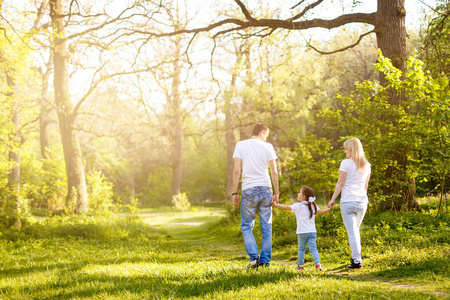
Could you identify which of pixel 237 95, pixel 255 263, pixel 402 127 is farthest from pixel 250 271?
pixel 237 95

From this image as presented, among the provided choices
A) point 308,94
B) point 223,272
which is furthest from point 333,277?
point 308,94

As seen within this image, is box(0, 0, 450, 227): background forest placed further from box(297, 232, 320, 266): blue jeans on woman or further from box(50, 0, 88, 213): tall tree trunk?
box(297, 232, 320, 266): blue jeans on woman

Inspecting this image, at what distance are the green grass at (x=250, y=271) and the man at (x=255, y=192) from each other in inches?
14.0

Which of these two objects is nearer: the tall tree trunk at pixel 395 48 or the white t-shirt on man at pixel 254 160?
the white t-shirt on man at pixel 254 160

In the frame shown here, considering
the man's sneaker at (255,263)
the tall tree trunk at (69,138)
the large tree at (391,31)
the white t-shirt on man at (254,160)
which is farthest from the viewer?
the tall tree trunk at (69,138)

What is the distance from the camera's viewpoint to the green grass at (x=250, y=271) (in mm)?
4598

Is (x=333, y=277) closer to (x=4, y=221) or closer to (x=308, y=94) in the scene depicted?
(x=4, y=221)

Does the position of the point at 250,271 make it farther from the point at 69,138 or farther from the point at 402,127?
the point at 69,138

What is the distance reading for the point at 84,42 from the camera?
53.2ft

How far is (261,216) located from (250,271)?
1124mm

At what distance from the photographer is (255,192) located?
6.28m

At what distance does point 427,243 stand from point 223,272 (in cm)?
429

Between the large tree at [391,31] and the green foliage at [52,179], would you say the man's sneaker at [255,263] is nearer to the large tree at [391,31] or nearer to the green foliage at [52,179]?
the large tree at [391,31]

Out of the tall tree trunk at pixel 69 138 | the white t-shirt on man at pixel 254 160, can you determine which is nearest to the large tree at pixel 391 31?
the white t-shirt on man at pixel 254 160
